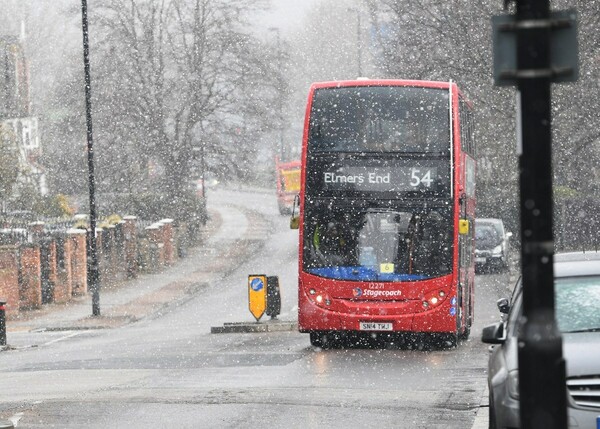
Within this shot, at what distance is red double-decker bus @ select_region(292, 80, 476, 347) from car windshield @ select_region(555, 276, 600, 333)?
1027 centimetres

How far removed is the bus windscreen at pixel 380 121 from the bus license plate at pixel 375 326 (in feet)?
8.53

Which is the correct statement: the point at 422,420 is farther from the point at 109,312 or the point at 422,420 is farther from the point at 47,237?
the point at 47,237

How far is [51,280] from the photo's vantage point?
125ft

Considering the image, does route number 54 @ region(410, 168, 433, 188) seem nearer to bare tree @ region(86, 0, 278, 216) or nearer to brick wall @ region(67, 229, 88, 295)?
brick wall @ region(67, 229, 88, 295)

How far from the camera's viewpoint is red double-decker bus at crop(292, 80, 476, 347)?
2084cm

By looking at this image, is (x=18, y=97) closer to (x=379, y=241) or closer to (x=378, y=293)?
(x=379, y=241)

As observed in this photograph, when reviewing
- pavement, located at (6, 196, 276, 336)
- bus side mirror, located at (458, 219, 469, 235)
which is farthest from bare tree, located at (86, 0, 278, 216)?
bus side mirror, located at (458, 219, 469, 235)

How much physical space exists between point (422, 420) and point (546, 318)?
6884 millimetres

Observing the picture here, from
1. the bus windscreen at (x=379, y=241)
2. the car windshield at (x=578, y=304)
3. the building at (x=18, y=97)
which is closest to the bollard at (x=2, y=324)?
the bus windscreen at (x=379, y=241)

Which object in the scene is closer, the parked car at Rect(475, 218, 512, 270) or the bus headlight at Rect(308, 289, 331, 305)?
the bus headlight at Rect(308, 289, 331, 305)

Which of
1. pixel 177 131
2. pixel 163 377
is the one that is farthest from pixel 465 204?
pixel 177 131

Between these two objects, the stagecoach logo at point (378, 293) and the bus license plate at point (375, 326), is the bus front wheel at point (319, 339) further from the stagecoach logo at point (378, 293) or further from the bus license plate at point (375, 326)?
the stagecoach logo at point (378, 293)

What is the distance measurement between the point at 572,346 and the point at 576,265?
1488 millimetres

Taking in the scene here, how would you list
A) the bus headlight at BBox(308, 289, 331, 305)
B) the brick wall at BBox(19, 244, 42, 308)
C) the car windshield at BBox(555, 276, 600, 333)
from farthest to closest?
the brick wall at BBox(19, 244, 42, 308), the bus headlight at BBox(308, 289, 331, 305), the car windshield at BBox(555, 276, 600, 333)
